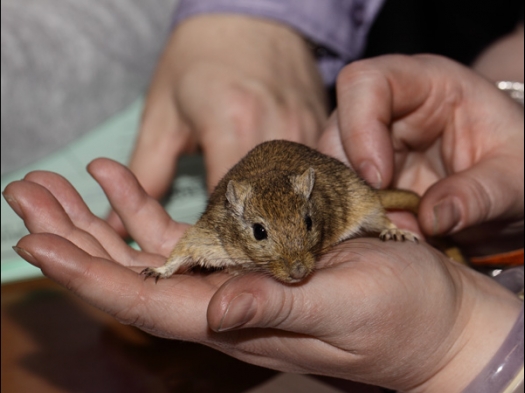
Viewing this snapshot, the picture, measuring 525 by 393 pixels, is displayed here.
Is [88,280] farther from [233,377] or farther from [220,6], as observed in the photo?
[220,6]

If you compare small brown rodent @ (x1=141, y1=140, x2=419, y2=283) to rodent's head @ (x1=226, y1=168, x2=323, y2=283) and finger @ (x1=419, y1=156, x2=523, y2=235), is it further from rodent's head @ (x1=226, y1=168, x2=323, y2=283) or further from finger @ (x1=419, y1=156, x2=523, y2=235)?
finger @ (x1=419, y1=156, x2=523, y2=235)

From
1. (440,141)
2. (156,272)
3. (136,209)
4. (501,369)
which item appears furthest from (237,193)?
(440,141)

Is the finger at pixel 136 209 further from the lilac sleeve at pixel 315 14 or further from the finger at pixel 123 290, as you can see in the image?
the lilac sleeve at pixel 315 14

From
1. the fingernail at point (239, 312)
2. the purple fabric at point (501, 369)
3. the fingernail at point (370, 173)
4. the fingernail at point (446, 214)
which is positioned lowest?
the purple fabric at point (501, 369)

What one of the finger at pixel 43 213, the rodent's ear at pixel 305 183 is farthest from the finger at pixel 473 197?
the finger at pixel 43 213

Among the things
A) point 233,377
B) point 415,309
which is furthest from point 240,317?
point 233,377

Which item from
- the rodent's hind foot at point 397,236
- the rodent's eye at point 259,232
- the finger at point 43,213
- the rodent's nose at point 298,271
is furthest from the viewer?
the rodent's hind foot at point 397,236

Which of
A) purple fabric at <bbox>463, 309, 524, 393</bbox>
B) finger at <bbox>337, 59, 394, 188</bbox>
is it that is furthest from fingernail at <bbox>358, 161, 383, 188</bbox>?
purple fabric at <bbox>463, 309, 524, 393</bbox>

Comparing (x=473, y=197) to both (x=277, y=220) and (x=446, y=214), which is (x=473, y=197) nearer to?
(x=446, y=214)
